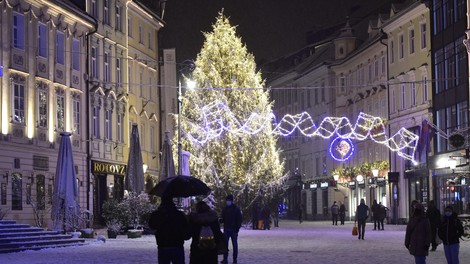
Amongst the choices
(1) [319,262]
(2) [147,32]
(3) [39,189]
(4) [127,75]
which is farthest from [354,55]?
(1) [319,262]

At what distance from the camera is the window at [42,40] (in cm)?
4434

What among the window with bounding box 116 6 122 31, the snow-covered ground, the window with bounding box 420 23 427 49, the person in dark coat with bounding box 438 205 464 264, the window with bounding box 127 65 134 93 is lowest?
the snow-covered ground

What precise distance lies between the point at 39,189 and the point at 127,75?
15924 mm

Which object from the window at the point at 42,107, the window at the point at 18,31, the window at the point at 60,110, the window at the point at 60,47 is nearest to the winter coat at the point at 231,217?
the window at the point at 18,31

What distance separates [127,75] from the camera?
5819cm

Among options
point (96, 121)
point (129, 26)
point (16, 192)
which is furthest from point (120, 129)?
point (16, 192)

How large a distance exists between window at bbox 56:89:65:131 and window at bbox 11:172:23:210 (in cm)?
535

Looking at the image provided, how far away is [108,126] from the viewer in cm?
5475

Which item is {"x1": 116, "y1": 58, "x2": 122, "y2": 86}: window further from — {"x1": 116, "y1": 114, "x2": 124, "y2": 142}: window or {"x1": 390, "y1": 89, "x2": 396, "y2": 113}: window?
{"x1": 390, "y1": 89, "x2": 396, "y2": 113}: window

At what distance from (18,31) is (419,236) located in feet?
89.3

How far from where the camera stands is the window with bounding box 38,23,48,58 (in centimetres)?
4434

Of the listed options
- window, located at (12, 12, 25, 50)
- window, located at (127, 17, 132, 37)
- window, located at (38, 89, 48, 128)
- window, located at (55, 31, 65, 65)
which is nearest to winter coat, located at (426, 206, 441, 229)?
window, located at (12, 12, 25, 50)

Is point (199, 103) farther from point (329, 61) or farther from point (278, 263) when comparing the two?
point (278, 263)

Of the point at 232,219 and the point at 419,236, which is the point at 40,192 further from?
the point at 419,236
